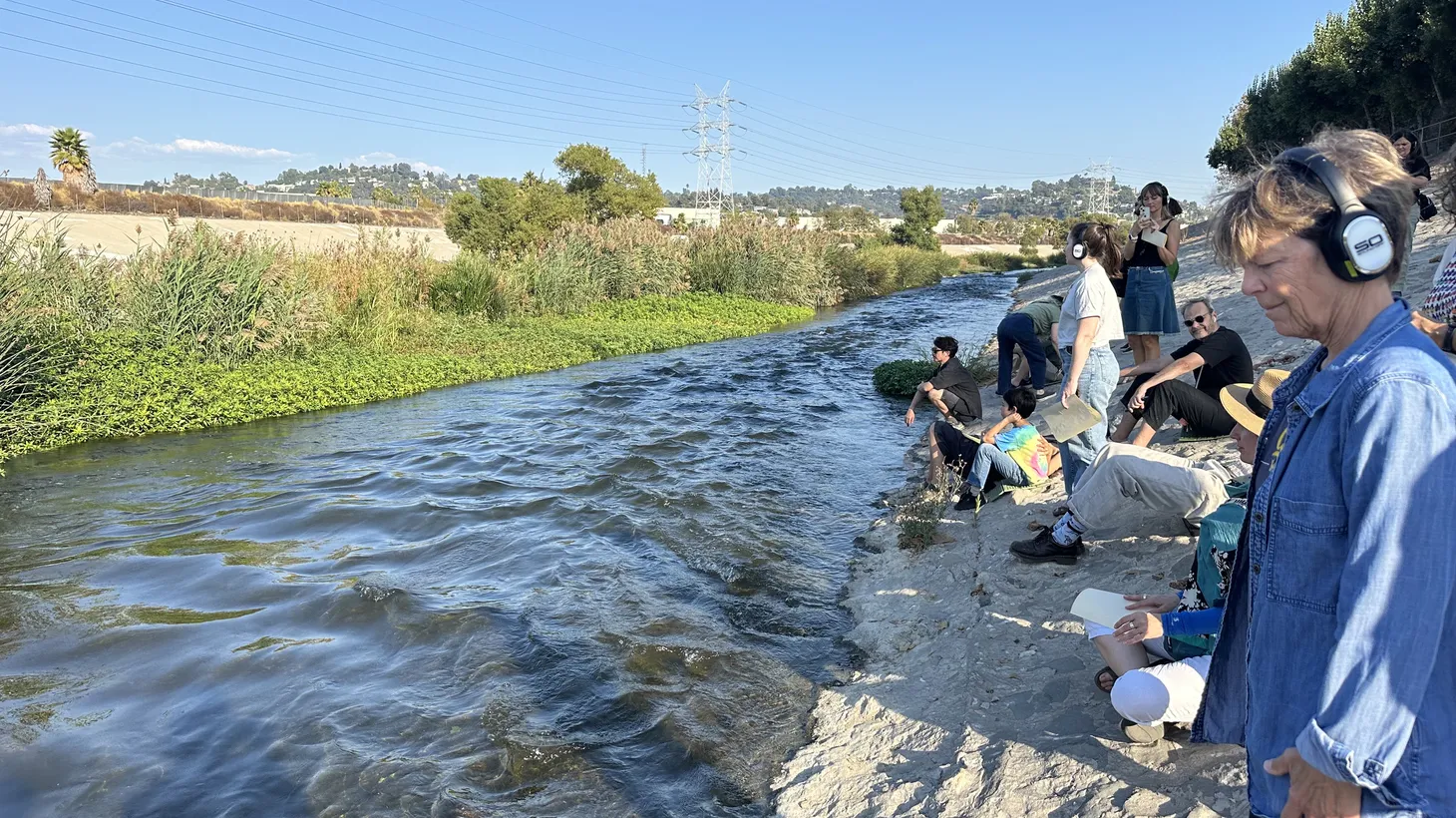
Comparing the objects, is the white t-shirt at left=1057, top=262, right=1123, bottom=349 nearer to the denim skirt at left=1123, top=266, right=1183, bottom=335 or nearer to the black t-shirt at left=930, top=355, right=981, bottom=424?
the denim skirt at left=1123, top=266, right=1183, bottom=335

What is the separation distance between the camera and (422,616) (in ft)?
19.6

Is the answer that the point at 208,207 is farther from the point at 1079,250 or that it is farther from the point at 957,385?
the point at 1079,250

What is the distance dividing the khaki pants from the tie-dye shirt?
1.92 meters

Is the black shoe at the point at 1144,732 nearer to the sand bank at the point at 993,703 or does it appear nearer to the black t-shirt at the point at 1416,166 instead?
the sand bank at the point at 993,703

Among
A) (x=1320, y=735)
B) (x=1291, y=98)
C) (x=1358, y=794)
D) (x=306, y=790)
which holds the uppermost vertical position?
(x=1291, y=98)

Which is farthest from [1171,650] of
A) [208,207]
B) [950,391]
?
[208,207]

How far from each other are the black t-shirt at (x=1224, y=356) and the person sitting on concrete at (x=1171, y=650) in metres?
2.69

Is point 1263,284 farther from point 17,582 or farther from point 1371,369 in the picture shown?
point 17,582

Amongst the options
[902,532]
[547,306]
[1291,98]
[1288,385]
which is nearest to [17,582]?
[902,532]

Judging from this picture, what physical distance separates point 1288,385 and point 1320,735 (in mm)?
654

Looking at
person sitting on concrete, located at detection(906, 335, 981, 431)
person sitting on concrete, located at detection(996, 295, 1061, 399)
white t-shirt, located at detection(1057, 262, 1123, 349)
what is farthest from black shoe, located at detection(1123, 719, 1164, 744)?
person sitting on concrete, located at detection(996, 295, 1061, 399)

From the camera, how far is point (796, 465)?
9.90 meters

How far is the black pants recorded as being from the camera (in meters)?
6.21

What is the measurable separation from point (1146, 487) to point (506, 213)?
33.3m
